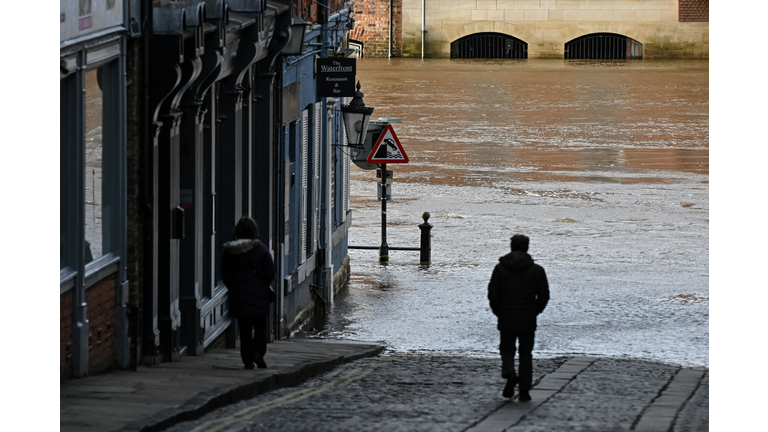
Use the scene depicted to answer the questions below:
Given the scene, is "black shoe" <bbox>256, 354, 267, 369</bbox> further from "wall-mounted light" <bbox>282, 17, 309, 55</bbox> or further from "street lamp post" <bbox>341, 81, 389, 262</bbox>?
"street lamp post" <bbox>341, 81, 389, 262</bbox>

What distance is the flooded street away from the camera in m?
15.0

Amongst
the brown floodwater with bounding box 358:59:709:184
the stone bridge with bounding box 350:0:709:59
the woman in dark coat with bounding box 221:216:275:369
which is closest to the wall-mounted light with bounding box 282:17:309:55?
the woman in dark coat with bounding box 221:216:275:369

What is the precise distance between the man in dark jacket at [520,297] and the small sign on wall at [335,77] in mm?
7306

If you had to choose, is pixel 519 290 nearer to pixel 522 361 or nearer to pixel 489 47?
pixel 522 361

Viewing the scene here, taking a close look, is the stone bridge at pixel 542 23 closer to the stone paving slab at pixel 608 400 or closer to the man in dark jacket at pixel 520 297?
the stone paving slab at pixel 608 400

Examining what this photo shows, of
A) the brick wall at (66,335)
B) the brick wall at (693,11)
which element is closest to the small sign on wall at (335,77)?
the brick wall at (66,335)

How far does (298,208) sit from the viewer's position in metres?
15.2

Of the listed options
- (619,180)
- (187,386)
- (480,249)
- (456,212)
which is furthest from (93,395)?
(619,180)

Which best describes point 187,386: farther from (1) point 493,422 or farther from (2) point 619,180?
(2) point 619,180

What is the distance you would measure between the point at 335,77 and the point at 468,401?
7737 mm

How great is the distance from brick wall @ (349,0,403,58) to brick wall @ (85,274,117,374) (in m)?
56.0

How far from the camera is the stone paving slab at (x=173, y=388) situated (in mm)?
7121

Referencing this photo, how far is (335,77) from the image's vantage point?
15.9 meters

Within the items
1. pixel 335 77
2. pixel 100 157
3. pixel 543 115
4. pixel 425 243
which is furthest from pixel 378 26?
pixel 100 157
